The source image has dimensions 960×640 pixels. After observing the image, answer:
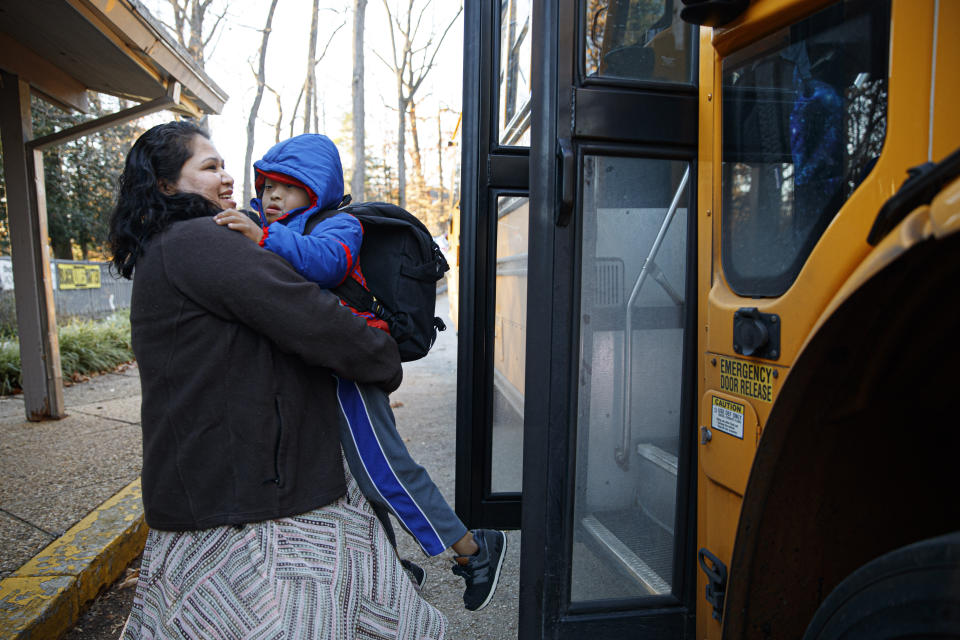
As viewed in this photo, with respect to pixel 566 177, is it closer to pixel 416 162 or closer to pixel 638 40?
pixel 638 40

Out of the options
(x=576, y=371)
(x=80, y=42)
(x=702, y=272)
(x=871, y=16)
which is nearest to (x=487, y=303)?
(x=576, y=371)

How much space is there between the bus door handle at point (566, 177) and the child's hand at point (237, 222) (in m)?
0.84

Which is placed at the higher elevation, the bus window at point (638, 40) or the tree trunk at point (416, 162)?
the tree trunk at point (416, 162)

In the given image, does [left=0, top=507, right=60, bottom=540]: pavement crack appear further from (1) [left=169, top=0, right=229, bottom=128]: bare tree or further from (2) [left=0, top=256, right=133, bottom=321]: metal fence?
(1) [left=169, top=0, right=229, bottom=128]: bare tree

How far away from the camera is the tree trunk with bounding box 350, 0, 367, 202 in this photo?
13258mm

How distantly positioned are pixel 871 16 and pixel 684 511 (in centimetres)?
133

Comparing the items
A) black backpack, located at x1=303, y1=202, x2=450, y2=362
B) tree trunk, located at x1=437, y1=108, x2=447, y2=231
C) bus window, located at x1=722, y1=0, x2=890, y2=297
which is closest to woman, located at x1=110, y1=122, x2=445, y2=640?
black backpack, located at x1=303, y1=202, x2=450, y2=362

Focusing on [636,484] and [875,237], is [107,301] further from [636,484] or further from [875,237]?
[875,237]

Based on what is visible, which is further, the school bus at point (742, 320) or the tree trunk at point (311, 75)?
the tree trunk at point (311, 75)

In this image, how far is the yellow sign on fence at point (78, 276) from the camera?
11.4 meters

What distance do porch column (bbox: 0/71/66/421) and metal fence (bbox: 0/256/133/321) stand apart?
5.60 m

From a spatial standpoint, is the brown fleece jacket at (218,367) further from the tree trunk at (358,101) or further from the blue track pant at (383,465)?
the tree trunk at (358,101)

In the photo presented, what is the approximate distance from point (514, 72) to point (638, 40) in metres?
1.47

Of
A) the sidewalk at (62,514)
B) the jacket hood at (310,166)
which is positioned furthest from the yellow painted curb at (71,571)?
the jacket hood at (310,166)
